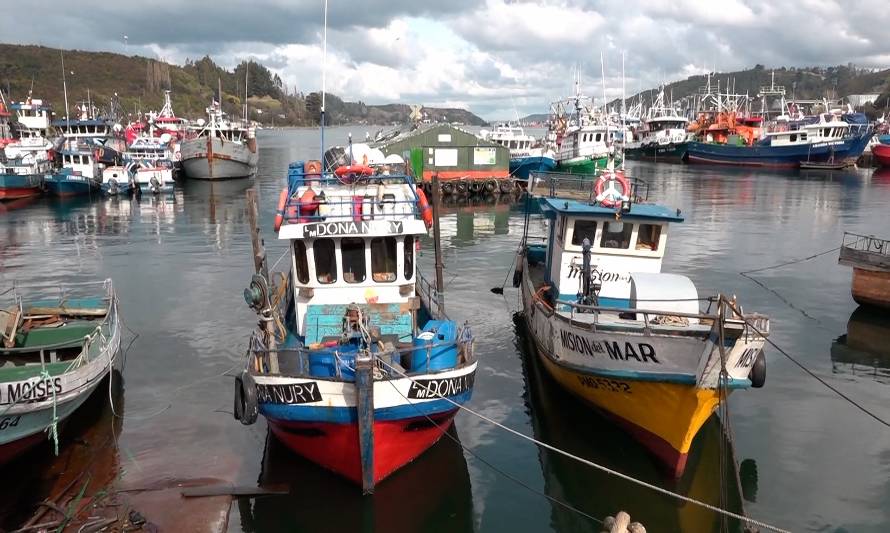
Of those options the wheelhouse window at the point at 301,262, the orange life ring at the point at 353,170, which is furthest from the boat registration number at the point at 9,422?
the orange life ring at the point at 353,170

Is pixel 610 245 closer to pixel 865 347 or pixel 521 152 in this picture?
pixel 865 347

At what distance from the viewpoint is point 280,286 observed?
15109 mm

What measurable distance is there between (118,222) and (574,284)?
3422 cm

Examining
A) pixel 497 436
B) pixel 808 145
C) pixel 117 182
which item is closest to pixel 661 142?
pixel 808 145

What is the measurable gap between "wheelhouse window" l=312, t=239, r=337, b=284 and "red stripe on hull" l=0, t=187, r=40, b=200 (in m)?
46.7

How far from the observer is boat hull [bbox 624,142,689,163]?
95.0 m

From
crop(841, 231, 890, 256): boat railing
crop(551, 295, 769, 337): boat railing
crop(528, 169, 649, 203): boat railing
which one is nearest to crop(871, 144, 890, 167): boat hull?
crop(841, 231, 890, 256): boat railing

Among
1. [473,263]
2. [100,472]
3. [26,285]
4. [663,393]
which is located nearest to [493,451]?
[663,393]

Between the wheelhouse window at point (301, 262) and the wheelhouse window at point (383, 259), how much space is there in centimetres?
133

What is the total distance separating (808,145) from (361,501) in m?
81.8

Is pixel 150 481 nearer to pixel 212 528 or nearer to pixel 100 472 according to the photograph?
pixel 100 472

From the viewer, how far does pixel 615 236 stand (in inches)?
620

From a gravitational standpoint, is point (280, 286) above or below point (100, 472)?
above

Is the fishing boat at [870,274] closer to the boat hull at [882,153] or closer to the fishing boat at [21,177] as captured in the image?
the fishing boat at [21,177]
